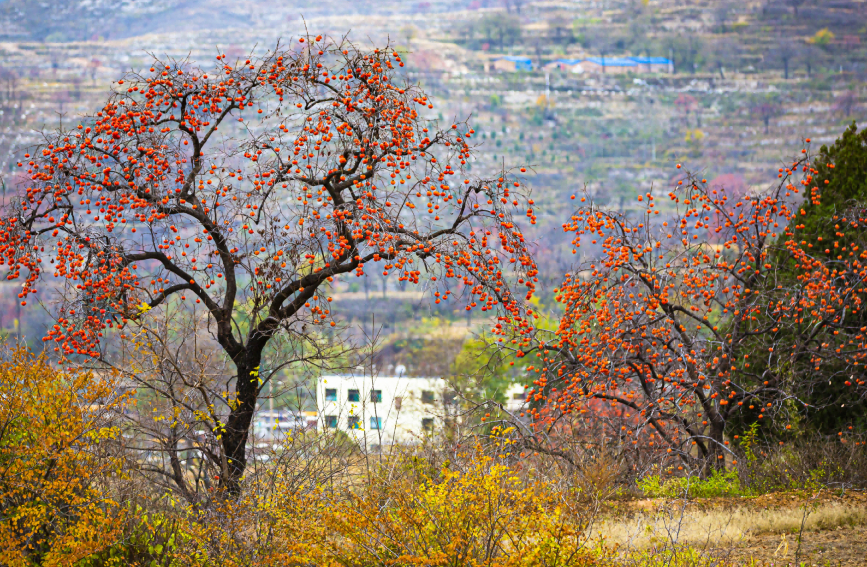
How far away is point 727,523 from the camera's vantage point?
6.83m

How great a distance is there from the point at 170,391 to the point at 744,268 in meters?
6.33

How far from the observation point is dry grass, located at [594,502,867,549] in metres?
6.48

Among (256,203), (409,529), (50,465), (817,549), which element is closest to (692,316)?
(817,549)

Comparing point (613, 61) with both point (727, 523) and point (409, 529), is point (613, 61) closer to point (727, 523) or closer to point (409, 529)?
point (727, 523)

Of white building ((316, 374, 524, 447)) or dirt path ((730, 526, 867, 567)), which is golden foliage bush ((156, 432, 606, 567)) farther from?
dirt path ((730, 526, 867, 567))

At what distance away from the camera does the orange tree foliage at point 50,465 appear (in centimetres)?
528

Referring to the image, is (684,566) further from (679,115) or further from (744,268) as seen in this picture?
(679,115)

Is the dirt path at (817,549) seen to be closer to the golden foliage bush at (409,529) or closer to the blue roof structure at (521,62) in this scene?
the golden foliage bush at (409,529)

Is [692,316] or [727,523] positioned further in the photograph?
[692,316]

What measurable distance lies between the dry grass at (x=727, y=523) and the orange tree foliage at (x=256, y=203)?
2.07 meters

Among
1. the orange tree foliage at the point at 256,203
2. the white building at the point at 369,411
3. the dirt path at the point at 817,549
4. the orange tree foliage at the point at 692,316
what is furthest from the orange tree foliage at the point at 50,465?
the dirt path at the point at 817,549

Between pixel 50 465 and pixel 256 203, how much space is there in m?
2.49

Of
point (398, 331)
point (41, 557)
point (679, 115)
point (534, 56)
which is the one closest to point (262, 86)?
point (41, 557)

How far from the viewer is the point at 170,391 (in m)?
5.92
